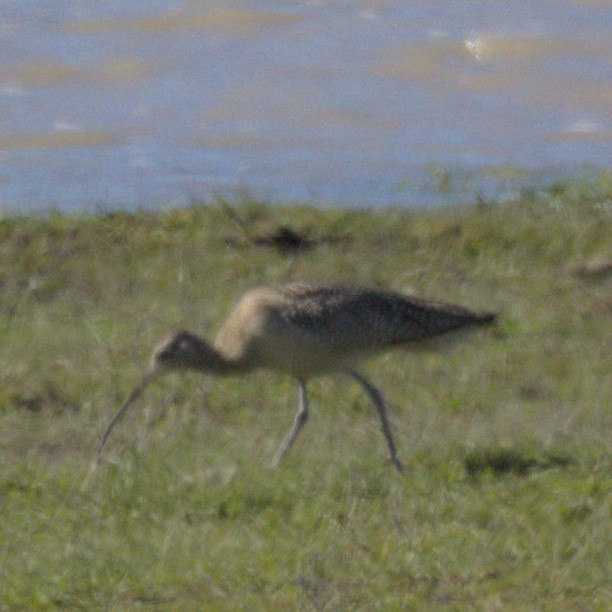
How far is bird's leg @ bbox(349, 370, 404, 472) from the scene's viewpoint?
748cm

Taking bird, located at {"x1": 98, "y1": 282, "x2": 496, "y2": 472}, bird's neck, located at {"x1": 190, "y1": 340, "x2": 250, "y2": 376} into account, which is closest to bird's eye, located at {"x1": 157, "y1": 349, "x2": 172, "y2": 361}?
bird, located at {"x1": 98, "y1": 282, "x2": 496, "y2": 472}

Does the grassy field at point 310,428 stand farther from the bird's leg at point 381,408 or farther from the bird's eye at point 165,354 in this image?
the bird's eye at point 165,354

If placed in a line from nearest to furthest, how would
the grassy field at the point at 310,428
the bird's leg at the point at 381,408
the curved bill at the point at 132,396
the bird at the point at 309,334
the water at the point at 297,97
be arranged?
the grassy field at the point at 310,428, the bird's leg at the point at 381,408, the curved bill at the point at 132,396, the bird at the point at 309,334, the water at the point at 297,97

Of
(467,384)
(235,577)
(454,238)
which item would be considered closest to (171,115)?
(454,238)

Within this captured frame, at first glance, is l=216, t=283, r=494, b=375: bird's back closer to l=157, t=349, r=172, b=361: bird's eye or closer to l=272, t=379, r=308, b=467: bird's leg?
l=272, t=379, r=308, b=467: bird's leg

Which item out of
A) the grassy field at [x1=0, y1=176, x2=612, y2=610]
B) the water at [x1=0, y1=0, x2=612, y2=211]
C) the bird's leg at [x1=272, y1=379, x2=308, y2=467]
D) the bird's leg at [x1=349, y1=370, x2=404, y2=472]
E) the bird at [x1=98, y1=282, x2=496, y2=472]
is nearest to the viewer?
the grassy field at [x1=0, y1=176, x2=612, y2=610]

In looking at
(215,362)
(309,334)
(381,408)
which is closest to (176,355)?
(215,362)

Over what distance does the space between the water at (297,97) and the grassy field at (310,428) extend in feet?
4.03

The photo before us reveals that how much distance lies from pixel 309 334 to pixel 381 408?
1.40 ft

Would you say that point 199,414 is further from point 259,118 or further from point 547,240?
point 259,118

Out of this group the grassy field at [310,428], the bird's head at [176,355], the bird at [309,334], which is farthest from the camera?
the bird's head at [176,355]

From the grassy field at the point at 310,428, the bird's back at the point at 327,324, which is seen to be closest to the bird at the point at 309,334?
the bird's back at the point at 327,324

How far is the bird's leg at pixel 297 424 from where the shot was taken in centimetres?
775

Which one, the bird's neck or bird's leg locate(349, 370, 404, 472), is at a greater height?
bird's leg locate(349, 370, 404, 472)
